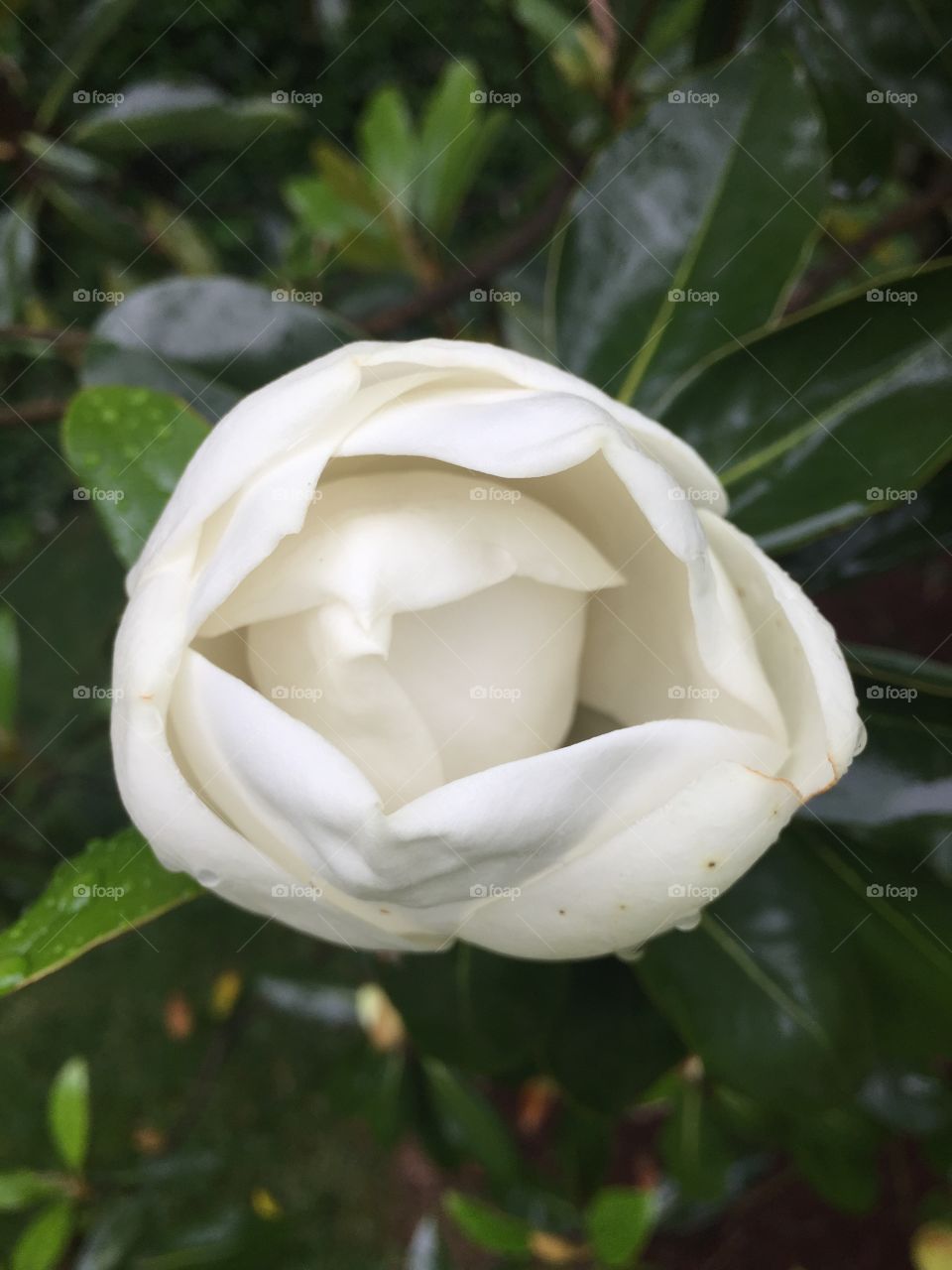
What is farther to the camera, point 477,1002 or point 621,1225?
point 621,1225

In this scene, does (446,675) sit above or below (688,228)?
below

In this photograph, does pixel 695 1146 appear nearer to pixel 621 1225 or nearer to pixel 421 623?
pixel 621 1225

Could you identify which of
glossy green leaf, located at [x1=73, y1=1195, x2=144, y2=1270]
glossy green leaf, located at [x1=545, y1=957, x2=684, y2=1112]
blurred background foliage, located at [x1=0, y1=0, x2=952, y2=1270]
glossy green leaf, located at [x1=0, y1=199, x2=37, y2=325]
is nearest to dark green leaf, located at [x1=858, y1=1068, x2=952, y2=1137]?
blurred background foliage, located at [x1=0, y1=0, x2=952, y2=1270]

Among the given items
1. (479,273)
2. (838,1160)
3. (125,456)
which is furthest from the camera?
(838,1160)

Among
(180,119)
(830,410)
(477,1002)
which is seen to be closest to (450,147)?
(180,119)

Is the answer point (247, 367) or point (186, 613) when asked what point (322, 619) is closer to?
point (186, 613)

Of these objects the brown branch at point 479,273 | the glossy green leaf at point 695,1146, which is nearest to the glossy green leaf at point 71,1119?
the glossy green leaf at point 695,1146

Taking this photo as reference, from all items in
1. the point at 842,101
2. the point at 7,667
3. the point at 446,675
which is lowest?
the point at 7,667
